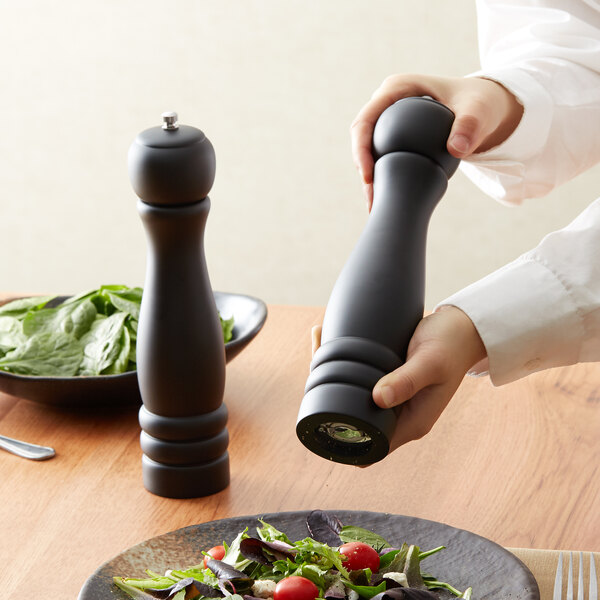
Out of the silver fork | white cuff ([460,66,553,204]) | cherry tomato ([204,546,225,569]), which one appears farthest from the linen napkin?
white cuff ([460,66,553,204])

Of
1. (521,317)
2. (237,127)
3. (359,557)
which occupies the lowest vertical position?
(237,127)

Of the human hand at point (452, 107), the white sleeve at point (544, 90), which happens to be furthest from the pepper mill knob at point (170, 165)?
the white sleeve at point (544, 90)

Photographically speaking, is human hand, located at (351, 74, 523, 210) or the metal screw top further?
the metal screw top

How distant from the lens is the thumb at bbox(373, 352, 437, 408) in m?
0.60

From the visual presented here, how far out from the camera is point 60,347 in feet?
3.64

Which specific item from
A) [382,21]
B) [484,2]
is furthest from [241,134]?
[484,2]

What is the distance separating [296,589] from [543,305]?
1.05 ft

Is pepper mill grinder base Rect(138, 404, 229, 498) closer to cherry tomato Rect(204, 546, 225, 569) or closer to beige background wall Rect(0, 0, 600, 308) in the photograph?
cherry tomato Rect(204, 546, 225, 569)

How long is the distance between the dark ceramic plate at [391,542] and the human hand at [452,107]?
268 millimetres

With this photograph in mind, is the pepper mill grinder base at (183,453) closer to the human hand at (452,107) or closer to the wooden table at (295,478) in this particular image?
the wooden table at (295,478)

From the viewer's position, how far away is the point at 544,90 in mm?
979

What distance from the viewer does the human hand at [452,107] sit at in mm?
731

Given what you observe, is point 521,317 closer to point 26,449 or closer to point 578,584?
point 578,584

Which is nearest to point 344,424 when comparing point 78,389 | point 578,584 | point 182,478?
point 578,584
